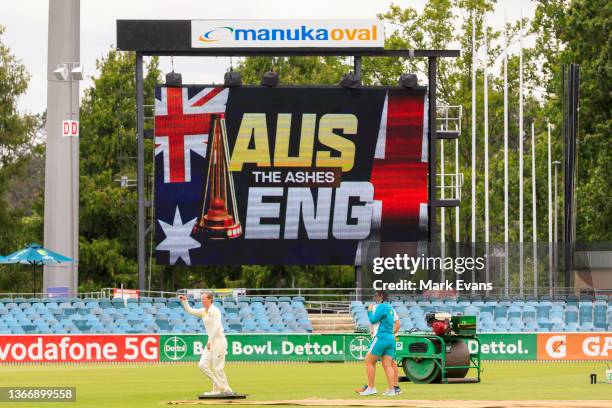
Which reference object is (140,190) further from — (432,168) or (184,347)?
(184,347)

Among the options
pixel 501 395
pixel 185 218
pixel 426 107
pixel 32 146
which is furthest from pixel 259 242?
pixel 32 146

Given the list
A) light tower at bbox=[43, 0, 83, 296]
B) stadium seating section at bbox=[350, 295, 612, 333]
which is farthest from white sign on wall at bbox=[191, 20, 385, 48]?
stadium seating section at bbox=[350, 295, 612, 333]

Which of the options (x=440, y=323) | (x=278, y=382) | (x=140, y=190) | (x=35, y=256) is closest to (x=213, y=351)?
(x=440, y=323)

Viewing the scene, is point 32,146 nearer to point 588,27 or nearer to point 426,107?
point 588,27

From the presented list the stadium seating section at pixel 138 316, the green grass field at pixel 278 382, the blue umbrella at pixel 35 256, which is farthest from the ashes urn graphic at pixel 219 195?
the green grass field at pixel 278 382

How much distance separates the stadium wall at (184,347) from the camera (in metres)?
36.2

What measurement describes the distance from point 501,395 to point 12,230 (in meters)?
51.4

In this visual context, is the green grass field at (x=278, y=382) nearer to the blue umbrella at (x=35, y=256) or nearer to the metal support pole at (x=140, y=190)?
the blue umbrella at (x=35, y=256)

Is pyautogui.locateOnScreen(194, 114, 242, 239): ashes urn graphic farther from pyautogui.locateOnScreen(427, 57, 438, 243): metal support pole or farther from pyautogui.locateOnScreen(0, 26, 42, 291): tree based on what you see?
pyautogui.locateOnScreen(0, 26, 42, 291): tree

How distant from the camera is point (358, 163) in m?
46.0

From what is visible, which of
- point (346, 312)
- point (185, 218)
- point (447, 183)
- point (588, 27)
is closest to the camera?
point (185, 218)

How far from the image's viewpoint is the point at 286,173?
45875 millimetres

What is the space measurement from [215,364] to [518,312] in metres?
20.5

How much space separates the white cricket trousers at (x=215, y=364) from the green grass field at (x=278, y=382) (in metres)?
0.71
